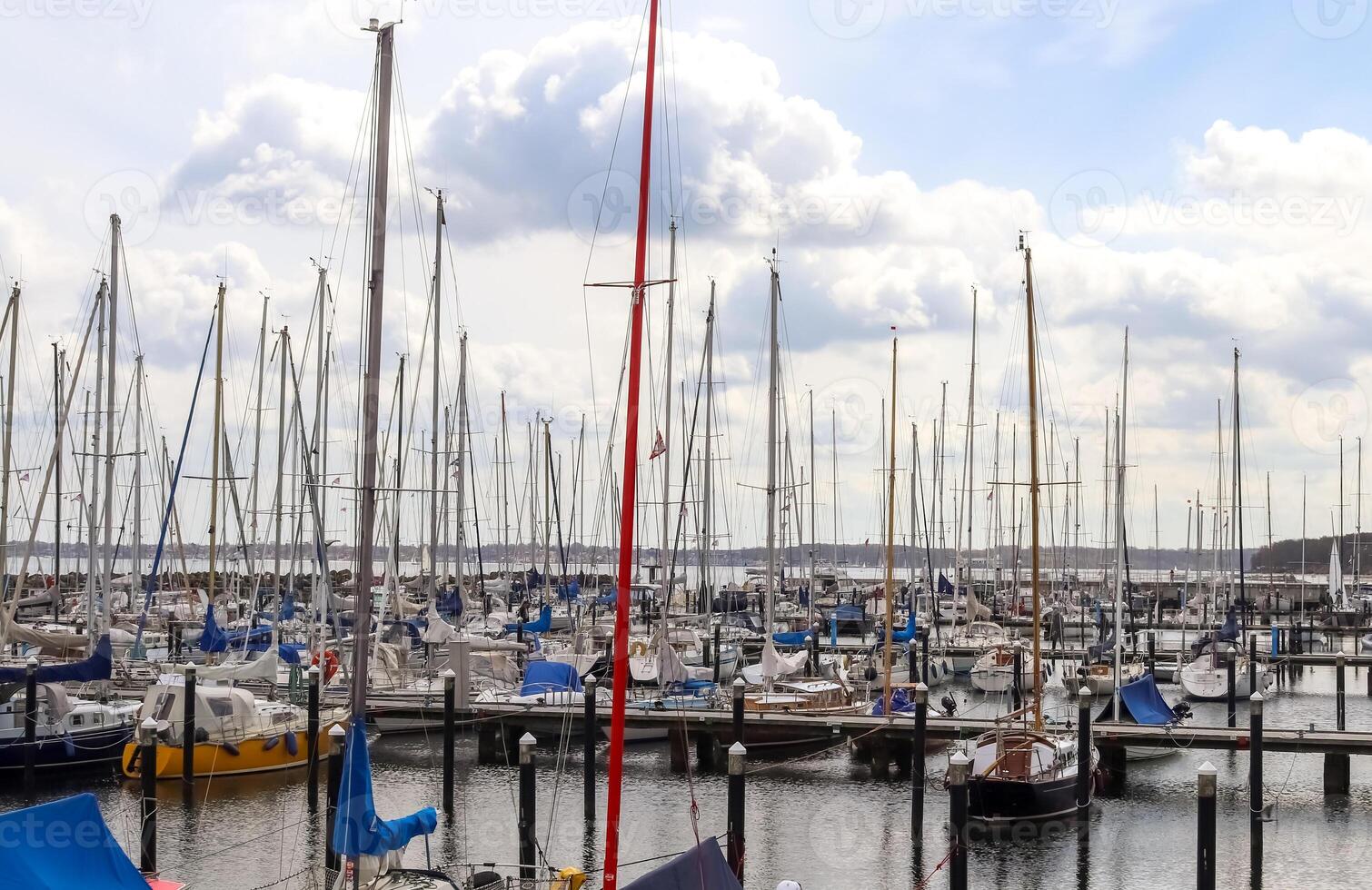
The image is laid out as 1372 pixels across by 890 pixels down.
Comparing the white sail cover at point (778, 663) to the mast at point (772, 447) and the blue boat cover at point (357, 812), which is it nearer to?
the mast at point (772, 447)

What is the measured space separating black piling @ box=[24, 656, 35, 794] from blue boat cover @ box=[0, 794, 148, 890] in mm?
18439

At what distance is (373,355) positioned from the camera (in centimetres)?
1719

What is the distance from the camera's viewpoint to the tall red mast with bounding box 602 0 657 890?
49.3ft

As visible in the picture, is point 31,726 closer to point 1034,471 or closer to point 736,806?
point 736,806

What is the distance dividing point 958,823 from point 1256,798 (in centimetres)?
802

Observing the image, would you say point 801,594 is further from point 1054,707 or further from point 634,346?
point 634,346

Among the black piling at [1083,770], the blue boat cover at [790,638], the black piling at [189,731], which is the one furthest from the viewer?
the blue boat cover at [790,638]

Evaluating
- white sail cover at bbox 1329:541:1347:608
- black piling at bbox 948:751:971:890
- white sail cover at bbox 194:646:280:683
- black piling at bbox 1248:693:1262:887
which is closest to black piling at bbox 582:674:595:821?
black piling at bbox 948:751:971:890

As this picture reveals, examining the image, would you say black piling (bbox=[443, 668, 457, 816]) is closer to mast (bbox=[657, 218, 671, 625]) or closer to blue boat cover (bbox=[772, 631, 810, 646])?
mast (bbox=[657, 218, 671, 625])

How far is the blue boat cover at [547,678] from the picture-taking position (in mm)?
39219

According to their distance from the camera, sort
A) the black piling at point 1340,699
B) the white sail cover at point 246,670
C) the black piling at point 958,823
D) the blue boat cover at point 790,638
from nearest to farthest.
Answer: the black piling at point 958,823, the white sail cover at point 246,670, the black piling at point 1340,699, the blue boat cover at point 790,638

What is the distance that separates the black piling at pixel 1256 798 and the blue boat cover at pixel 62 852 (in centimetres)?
2041

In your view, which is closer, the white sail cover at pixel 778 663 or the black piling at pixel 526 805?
the black piling at pixel 526 805

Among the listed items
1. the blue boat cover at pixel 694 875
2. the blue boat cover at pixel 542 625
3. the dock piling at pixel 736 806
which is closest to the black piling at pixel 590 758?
the dock piling at pixel 736 806
